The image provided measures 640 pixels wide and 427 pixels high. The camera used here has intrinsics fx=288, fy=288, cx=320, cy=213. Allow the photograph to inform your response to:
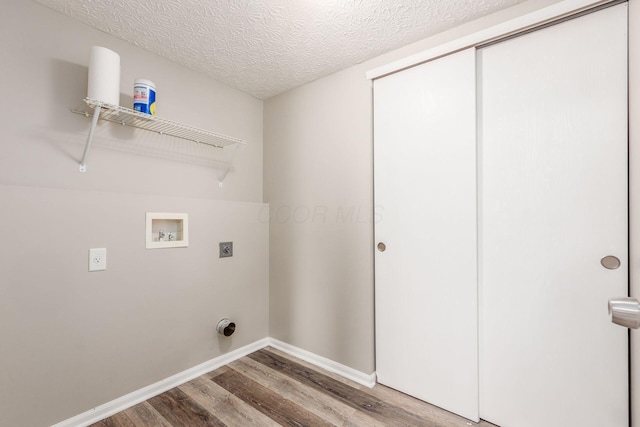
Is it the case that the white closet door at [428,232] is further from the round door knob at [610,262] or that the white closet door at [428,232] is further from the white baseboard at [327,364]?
the round door knob at [610,262]

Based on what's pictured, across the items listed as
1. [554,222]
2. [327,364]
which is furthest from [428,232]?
[327,364]

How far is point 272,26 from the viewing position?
1.60 meters

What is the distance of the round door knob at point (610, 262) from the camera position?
48.7 inches

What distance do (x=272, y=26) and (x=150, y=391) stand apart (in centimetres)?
227

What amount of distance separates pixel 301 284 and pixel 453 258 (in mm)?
1170

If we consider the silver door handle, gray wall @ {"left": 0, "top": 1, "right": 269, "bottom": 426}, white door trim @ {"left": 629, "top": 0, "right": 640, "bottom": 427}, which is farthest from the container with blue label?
white door trim @ {"left": 629, "top": 0, "right": 640, "bottom": 427}

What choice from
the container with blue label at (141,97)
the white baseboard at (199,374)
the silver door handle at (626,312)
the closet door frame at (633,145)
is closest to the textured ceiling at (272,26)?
the closet door frame at (633,145)

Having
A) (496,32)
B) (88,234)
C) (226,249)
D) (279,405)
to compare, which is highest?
(496,32)

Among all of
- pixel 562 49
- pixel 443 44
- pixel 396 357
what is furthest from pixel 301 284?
pixel 562 49

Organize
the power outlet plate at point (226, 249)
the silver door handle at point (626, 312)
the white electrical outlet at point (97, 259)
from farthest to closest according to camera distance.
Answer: the power outlet plate at point (226, 249) → the white electrical outlet at point (97, 259) → the silver door handle at point (626, 312)

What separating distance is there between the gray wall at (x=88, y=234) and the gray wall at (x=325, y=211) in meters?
0.47

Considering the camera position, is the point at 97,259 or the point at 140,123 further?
the point at 140,123

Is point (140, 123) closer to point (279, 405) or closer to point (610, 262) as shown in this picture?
point (279, 405)

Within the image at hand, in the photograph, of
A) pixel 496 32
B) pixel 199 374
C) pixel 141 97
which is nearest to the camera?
pixel 496 32
